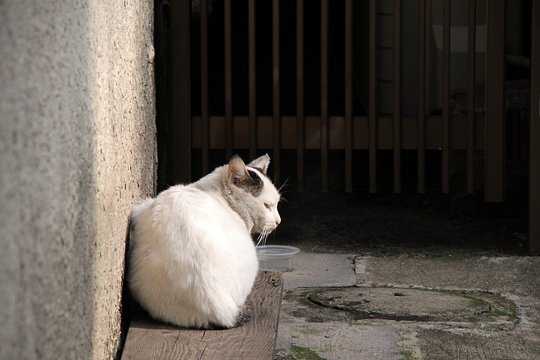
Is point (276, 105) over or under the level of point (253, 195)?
over

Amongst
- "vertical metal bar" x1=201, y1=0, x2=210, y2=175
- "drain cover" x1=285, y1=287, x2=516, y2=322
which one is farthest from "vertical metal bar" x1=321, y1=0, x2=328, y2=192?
"drain cover" x1=285, y1=287, x2=516, y2=322

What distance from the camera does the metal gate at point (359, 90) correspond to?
6.84 meters

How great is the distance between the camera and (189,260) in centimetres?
366

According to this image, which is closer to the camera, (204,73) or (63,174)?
(63,174)

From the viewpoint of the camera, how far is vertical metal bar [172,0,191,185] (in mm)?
6875

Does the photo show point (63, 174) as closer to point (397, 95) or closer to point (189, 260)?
point (189, 260)

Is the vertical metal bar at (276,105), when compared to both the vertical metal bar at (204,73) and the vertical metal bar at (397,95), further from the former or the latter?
the vertical metal bar at (397,95)

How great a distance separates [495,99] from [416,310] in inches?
86.9

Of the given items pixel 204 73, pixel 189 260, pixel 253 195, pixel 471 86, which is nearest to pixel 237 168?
pixel 253 195

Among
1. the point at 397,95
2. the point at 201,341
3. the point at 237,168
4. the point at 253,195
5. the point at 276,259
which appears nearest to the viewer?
the point at 201,341

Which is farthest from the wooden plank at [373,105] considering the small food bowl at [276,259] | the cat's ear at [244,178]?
the cat's ear at [244,178]

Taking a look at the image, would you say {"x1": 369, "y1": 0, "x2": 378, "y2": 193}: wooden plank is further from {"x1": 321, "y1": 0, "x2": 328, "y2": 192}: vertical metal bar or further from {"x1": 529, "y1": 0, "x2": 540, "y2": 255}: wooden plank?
{"x1": 529, "y1": 0, "x2": 540, "y2": 255}: wooden plank

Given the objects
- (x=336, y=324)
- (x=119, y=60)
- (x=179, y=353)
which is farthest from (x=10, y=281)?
(x=336, y=324)

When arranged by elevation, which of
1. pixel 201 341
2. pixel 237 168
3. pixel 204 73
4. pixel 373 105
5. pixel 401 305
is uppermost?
pixel 204 73
